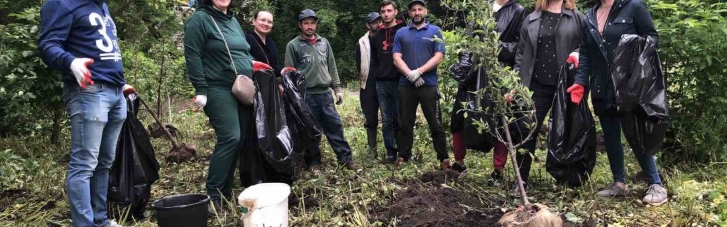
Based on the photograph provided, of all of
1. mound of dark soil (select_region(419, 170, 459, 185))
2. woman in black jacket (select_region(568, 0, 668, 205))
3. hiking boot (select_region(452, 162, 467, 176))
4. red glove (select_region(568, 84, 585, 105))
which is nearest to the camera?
woman in black jacket (select_region(568, 0, 668, 205))

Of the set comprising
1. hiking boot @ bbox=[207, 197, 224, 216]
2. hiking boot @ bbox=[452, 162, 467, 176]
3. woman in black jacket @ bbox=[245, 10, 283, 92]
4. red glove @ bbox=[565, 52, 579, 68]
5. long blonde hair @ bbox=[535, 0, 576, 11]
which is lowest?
hiking boot @ bbox=[452, 162, 467, 176]

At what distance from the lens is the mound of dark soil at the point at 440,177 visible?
390 cm

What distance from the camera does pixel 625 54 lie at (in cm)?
314

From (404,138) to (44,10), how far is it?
304 cm

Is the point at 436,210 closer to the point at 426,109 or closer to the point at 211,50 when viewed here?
the point at 426,109

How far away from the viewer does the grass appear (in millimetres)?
3100

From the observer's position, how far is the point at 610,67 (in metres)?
3.26

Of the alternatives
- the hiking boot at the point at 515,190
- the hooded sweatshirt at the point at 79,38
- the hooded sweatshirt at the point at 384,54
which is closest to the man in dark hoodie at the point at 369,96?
the hooded sweatshirt at the point at 384,54

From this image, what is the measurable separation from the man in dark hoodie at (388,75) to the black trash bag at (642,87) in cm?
209

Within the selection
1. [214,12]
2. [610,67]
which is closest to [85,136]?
[214,12]

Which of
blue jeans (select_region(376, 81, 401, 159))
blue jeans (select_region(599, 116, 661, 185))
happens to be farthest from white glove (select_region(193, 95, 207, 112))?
blue jeans (select_region(599, 116, 661, 185))

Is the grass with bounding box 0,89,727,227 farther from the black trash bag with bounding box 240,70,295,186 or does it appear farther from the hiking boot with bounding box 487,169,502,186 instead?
the black trash bag with bounding box 240,70,295,186

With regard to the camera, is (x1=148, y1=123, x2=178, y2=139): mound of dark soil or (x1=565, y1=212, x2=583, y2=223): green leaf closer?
(x1=565, y1=212, x2=583, y2=223): green leaf

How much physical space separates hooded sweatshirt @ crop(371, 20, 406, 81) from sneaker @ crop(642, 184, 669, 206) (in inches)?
87.3
